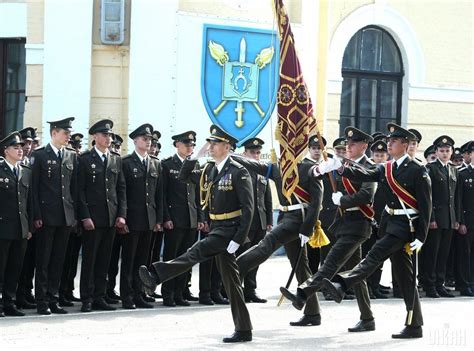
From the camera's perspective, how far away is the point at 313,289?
1003 centimetres

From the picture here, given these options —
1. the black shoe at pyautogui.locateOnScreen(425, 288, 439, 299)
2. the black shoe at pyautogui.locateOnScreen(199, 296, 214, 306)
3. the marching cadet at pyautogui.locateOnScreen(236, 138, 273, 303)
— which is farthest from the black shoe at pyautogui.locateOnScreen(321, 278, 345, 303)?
the black shoe at pyautogui.locateOnScreen(425, 288, 439, 299)

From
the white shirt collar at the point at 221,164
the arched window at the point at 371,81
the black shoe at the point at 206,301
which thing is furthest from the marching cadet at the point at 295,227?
the arched window at the point at 371,81

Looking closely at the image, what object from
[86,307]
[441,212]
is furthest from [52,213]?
[441,212]

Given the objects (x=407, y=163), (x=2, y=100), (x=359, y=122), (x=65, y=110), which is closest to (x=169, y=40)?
(x=65, y=110)

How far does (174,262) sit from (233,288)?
0.57 meters

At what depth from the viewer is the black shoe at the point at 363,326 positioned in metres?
10.5

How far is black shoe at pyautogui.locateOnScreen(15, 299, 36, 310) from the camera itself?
37.9 ft

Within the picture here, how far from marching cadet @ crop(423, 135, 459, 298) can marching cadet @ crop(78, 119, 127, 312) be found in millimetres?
4203

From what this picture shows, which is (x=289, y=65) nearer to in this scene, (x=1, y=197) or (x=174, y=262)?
(x=174, y=262)

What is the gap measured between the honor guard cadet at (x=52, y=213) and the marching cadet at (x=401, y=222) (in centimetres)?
292

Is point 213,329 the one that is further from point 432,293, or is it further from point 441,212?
point 441,212

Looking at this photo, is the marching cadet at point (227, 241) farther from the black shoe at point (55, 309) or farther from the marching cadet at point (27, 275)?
the marching cadet at point (27, 275)

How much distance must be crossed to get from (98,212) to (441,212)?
4641 millimetres

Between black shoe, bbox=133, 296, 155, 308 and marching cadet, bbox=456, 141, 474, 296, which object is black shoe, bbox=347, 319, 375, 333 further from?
marching cadet, bbox=456, 141, 474, 296
